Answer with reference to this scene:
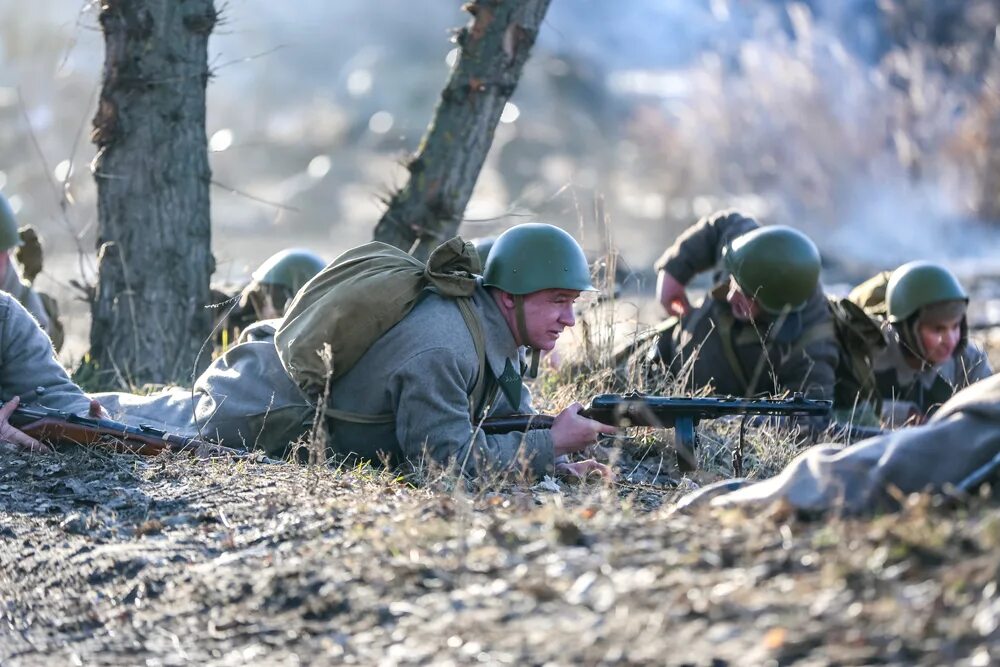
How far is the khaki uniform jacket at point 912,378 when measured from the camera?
29.9ft

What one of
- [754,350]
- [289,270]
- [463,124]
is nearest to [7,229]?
[289,270]

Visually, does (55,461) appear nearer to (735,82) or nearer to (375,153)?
(735,82)

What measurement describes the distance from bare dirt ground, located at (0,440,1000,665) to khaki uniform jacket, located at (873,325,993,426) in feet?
14.3

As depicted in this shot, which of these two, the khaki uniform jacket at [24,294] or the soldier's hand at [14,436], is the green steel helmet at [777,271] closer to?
the soldier's hand at [14,436]

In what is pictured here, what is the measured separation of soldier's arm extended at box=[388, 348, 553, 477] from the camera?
5.99m

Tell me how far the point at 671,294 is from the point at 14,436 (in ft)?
15.1

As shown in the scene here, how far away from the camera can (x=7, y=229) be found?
323 inches

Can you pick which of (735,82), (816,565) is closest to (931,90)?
(735,82)

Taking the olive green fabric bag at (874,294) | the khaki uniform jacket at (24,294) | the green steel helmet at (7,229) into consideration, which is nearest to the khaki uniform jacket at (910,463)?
the green steel helmet at (7,229)

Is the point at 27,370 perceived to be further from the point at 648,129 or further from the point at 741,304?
the point at 648,129

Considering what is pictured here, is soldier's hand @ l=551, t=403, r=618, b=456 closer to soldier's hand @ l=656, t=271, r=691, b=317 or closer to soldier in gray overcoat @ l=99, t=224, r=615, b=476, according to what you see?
soldier in gray overcoat @ l=99, t=224, r=615, b=476

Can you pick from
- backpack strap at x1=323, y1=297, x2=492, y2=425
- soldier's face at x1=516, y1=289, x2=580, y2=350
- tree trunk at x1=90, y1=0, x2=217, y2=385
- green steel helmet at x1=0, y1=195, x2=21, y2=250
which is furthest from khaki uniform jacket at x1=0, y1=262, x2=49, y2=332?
soldier's face at x1=516, y1=289, x2=580, y2=350

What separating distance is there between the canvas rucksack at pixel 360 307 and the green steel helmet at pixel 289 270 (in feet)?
11.1

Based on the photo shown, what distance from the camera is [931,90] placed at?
93.0ft
